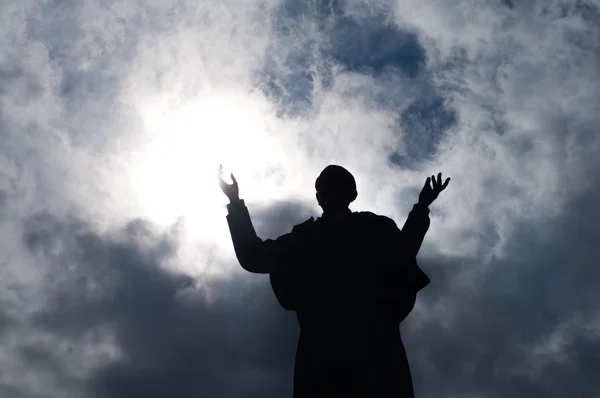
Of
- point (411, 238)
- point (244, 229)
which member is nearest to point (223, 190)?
point (244, 229)

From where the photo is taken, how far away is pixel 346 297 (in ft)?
20.5

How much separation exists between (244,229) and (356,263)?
67.7 inches

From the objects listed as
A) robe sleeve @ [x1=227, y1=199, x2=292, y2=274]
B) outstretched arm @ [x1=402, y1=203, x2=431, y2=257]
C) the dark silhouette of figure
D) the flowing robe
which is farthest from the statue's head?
outstretched arm @ [x1=402, y1=203, x2=431, y2=257]

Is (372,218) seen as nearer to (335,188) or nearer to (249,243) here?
(335,188)

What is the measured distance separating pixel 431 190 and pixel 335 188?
1.29m

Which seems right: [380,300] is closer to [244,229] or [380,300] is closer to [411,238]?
[411,238]

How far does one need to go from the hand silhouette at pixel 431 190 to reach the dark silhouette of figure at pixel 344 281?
0.04 feet

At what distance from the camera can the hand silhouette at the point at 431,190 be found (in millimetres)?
6805

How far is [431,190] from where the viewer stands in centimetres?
691

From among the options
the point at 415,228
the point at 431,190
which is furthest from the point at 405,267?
the point at 431,190

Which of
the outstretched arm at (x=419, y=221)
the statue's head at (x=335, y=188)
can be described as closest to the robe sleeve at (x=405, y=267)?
the outstretched arm at (x=419, y=221)

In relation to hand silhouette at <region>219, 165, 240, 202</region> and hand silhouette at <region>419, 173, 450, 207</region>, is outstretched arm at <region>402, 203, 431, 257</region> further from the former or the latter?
hand silhouette at <region>219, 165, 240, 202</region>

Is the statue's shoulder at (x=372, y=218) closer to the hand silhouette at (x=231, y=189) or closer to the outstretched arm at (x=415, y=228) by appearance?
the outstretched arm at (x=415, y=228)

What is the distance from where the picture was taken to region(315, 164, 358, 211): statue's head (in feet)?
23.9
